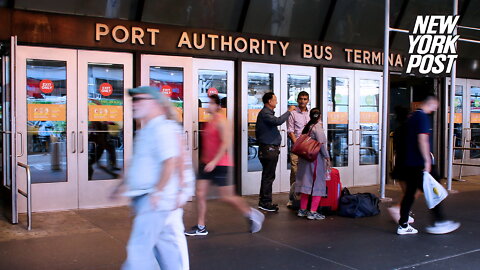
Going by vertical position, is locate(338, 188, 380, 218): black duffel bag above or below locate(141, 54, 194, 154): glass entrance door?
below

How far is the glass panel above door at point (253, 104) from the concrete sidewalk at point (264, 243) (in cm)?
172

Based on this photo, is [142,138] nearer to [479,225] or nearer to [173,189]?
[173,189]

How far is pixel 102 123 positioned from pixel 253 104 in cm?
275

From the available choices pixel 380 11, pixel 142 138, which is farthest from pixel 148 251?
pixel 380 11

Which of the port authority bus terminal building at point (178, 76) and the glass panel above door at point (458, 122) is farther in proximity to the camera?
the glass panel above door at point (458, 122)

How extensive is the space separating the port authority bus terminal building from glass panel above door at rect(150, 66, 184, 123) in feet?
0.05

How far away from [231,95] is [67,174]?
3056mm

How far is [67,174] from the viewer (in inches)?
293

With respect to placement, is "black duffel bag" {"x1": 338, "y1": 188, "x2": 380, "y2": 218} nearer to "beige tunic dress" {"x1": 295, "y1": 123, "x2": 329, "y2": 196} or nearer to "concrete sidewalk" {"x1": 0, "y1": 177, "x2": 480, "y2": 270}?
"concrete sidewalk" {"x1": 0, "y1": 177, "x2": 480, "y2": 270}

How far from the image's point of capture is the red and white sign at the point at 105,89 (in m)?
7.68

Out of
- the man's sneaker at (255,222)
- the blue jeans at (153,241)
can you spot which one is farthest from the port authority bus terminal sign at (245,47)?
the blue jeans at (153,241)

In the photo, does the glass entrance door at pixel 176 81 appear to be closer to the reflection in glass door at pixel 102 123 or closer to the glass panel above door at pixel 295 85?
the reflection in glass door at pixel 102 123

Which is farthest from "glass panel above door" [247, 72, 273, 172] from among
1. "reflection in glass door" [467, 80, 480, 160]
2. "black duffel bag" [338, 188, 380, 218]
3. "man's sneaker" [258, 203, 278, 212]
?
"reflection in glass door" [467, 80, 480, 160]

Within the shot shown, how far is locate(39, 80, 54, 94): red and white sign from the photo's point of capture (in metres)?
7.25
